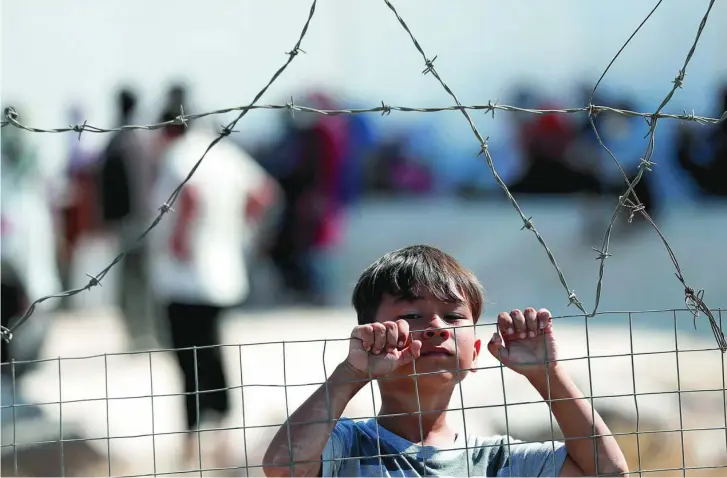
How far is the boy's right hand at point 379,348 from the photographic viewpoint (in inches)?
69.2

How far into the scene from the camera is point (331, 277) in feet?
26.1

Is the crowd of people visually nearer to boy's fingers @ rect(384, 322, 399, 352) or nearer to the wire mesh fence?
the wire mesh fence

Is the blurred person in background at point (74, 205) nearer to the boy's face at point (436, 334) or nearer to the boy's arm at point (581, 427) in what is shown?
the boy's face at point (436, 334)

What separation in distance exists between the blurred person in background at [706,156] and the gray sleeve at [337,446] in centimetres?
555

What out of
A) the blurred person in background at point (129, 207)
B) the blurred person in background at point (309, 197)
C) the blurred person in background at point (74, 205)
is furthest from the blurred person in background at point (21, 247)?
the blurred person in background at point (309, 197)

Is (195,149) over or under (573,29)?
under

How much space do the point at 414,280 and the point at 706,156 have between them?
611cm

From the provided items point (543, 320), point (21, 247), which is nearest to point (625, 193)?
point (543, 320)

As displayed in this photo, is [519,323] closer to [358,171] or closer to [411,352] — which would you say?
[411,352]

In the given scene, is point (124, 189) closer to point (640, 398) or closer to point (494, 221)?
point (640, 398)

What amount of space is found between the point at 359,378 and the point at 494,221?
21.6 ft

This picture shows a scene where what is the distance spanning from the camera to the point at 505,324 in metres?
1.80

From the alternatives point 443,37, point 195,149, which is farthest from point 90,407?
point 443,37

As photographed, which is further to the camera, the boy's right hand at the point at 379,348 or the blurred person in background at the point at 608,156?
the blurred person in background at the point at 608,156
